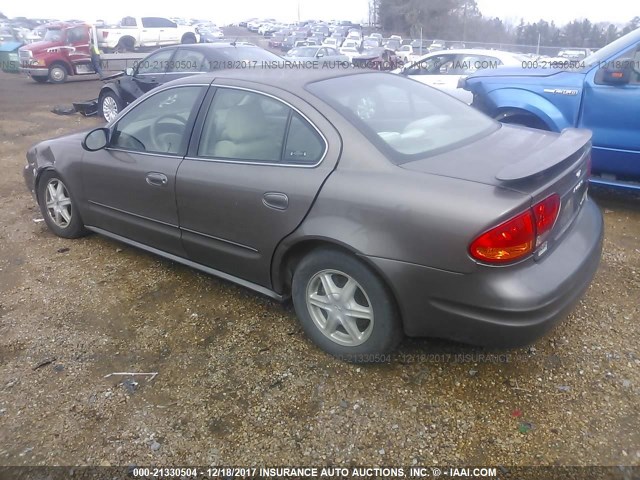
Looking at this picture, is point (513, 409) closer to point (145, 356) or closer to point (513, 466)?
point (513, 466)

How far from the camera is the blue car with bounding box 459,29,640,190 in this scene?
14.5ft

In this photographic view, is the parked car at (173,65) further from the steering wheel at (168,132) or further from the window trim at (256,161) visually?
the window trim at (256,161)

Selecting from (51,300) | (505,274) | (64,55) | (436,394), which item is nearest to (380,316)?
(436,394)

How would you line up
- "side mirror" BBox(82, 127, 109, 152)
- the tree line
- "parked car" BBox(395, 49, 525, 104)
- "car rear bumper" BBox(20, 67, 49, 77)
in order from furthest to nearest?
the tree line < "car rear bumper" BBox(20, 67, 49, 77) < "parked car" BBox(395, 49, 525, 104) < "side mirror" BBox(82, 127, 109, 152)

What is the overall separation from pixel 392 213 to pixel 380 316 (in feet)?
1.77

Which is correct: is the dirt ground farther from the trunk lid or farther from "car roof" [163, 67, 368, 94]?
"car roof" [163, 67, 368, 94]

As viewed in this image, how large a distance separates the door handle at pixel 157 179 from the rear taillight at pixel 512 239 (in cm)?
205

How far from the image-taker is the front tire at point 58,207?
169 inches

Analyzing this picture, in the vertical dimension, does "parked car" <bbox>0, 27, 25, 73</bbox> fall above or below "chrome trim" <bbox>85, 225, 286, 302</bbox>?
above

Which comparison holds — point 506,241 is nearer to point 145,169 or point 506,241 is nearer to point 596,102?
point 145,169

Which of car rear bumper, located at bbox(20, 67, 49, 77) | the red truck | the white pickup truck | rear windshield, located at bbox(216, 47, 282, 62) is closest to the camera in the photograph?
rear windshield, located at bbox(216, 47, 282, 62)

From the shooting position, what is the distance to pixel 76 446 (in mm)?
2316

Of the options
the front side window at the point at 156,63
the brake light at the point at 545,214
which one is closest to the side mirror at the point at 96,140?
the brake light at the point at 545,214

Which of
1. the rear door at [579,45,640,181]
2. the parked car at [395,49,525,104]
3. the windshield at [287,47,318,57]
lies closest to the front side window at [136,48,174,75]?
the parked car at [395,49,525,104]
